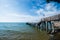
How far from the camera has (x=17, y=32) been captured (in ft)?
8.11

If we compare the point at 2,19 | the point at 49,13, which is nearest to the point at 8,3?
the point at 2,19

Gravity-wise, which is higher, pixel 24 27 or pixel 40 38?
pixel 24 27

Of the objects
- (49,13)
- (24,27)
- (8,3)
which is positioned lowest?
(24,27)

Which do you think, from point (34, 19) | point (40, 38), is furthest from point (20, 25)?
point (40, 38)

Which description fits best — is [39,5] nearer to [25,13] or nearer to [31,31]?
[25,13]

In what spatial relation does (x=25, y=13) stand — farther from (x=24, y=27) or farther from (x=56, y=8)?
(x=56, y=8)

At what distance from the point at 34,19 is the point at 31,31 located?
223 mm

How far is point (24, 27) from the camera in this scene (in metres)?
2.46

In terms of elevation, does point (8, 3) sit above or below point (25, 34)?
above

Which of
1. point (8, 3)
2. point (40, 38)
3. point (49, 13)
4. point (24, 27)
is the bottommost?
point (40, 38)

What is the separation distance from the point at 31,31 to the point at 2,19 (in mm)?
551

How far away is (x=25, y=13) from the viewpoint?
2.42 meters

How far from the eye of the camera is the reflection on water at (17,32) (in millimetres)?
2414

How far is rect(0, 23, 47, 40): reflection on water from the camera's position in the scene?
2414mm
